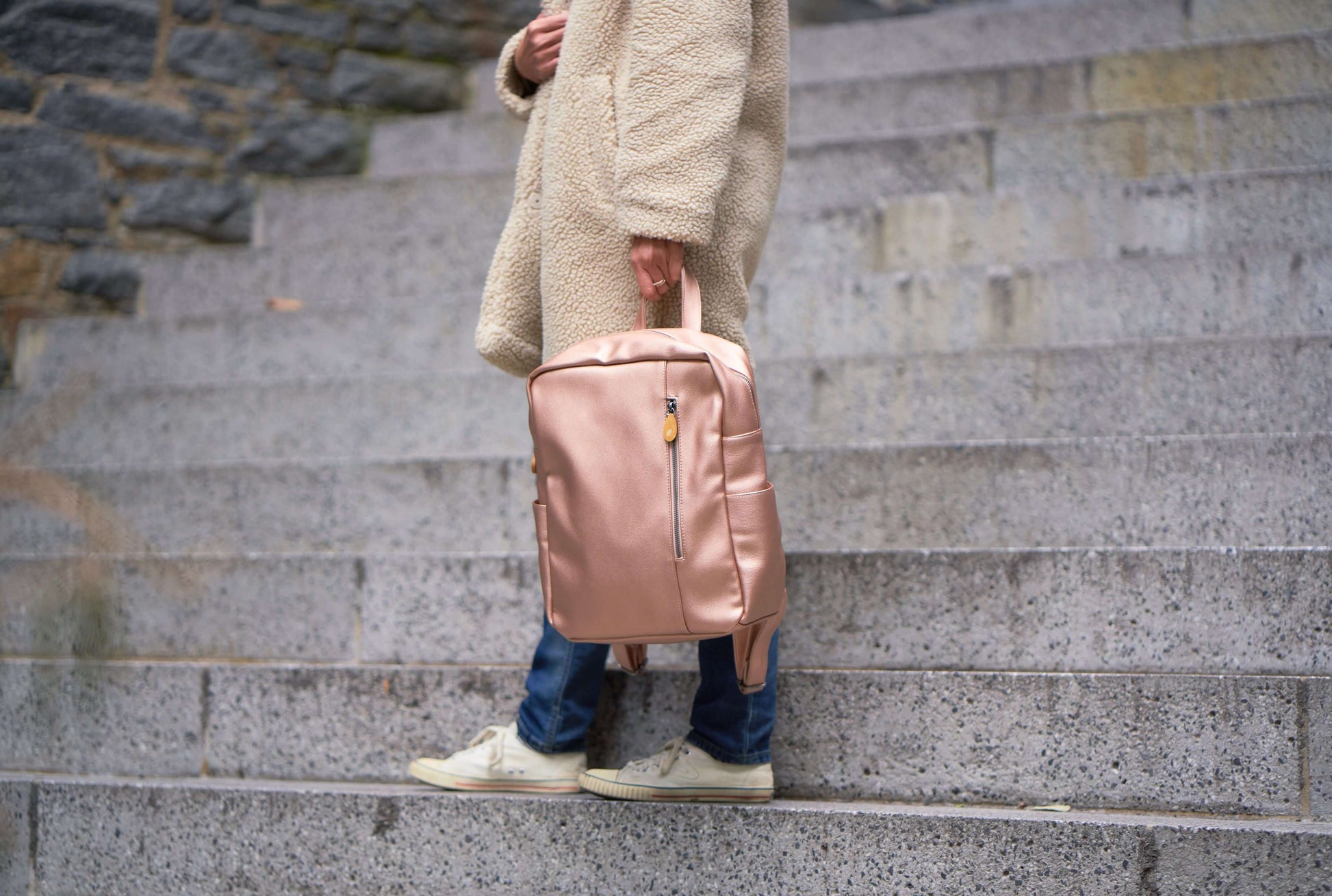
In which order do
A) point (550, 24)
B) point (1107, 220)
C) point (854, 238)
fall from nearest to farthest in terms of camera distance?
point (550, 24), point (1107, 220), point (854, 238)

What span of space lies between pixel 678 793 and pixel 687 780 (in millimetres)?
32

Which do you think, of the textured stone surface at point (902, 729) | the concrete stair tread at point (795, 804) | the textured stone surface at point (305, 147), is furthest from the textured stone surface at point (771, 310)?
the concrete stair tread at point (795, 804)

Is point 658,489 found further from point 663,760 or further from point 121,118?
point 121,118

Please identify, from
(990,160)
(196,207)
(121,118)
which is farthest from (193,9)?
(990,160)

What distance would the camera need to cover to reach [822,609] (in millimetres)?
2588

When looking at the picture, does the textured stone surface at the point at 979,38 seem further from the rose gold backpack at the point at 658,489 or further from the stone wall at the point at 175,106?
the rose gold backpack at the point at 658,489

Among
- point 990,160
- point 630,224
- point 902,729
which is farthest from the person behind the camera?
point 990,160

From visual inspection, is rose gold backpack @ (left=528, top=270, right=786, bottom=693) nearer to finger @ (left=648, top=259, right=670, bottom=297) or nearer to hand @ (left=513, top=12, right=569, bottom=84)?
finger @ (left=648, top=259, right=670, bottom=297)

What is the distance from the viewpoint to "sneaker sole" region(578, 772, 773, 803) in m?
2.29

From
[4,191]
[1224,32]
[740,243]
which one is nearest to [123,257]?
[4,191]

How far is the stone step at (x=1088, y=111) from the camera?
3998 millimetres

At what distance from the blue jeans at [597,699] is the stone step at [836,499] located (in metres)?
0.68

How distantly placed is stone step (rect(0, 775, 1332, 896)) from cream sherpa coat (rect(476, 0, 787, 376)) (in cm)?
86

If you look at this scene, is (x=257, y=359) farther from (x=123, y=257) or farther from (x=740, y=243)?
(x=740, y=243)
